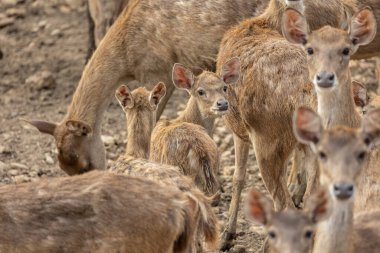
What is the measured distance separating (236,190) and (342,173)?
3.44m

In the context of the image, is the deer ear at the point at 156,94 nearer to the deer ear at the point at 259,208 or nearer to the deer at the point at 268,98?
the deer at the point at 268,98

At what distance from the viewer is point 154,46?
12555mm

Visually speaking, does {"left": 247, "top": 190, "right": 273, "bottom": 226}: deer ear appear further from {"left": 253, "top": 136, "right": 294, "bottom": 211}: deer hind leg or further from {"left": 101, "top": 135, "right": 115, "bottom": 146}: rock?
{"left": 101, "top": 135, "right": 115, "bottom": 146}: rock

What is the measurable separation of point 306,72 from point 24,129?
4.59 m

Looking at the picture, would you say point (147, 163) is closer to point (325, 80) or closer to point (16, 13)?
point (325, 80)

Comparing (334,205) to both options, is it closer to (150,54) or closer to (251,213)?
(251,213)

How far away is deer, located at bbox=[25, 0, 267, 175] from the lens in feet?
40.8

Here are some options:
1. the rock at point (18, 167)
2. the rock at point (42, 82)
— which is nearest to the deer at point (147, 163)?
the rock at point (18, 167)

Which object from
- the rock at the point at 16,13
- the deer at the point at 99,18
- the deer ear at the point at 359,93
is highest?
the rock at the point at 16,13

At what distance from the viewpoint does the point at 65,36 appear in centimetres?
1630

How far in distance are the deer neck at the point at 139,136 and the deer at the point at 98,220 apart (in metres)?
2.53

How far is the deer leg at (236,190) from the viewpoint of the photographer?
438 inches

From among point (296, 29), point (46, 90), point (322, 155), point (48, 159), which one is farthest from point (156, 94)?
point (46, 90)

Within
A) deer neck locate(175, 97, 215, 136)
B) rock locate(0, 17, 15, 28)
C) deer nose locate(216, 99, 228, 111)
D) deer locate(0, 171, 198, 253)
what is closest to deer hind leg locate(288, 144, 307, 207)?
deer neck locate(175, 97, 215, 136)
